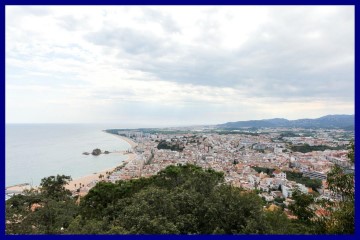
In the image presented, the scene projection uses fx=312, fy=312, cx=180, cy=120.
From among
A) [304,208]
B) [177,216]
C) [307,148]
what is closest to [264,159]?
[307,148]

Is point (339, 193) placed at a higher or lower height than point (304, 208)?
higher

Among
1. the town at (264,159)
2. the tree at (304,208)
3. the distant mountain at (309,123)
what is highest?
the distant mountain at (309,123)

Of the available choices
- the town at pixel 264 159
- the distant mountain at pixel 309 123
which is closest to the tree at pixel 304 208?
the town at pixel 264 159

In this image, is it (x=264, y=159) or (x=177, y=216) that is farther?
(x=264, y=159)

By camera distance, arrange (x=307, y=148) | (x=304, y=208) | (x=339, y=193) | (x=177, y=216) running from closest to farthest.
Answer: (x=177, y=216)
(x=339, y=193)
(x=304, y=208)
(x=307, y=148)

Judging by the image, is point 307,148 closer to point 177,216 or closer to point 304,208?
point 304,208

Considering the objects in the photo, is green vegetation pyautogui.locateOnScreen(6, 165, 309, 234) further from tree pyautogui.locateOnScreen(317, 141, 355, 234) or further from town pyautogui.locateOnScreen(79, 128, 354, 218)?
town pyautogui.locateOnScreen(79, 128, 354, 218)

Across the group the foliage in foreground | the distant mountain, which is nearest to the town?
the distant mountain

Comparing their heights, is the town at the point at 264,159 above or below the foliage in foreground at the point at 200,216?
below

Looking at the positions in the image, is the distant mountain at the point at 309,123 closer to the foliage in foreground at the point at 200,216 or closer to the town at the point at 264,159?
the town at the point at 264,159

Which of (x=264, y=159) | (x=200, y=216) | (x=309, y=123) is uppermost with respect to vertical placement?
(x=309, y=123)

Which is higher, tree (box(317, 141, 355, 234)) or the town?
tree (box(317, 141, 355, 234))

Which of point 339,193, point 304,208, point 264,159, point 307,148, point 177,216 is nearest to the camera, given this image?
point 177,216

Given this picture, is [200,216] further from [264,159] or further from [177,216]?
[264,159]
